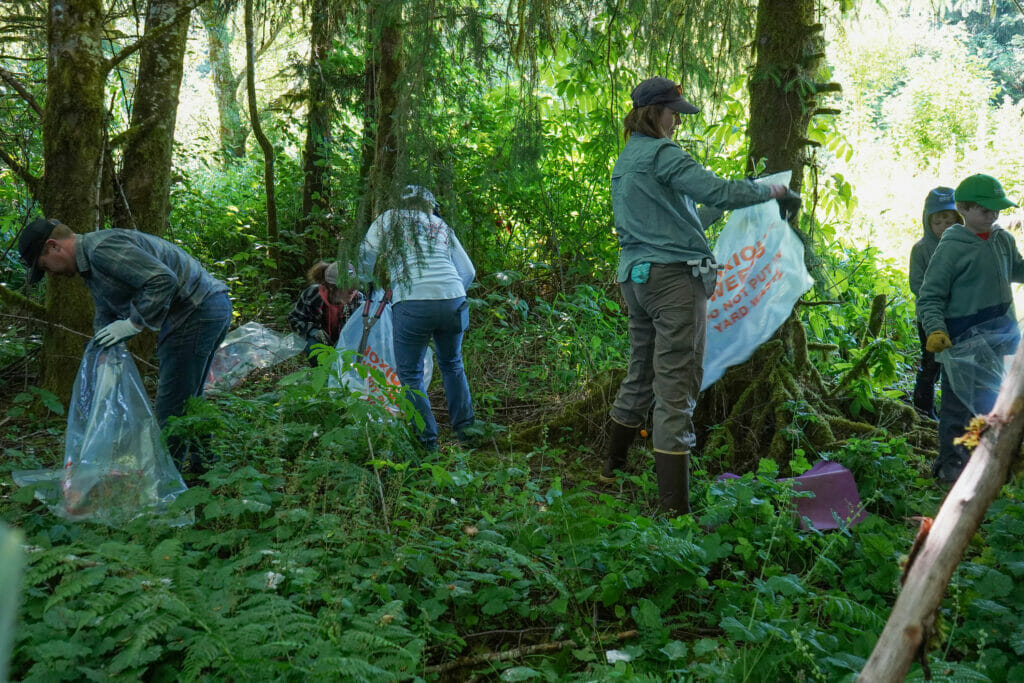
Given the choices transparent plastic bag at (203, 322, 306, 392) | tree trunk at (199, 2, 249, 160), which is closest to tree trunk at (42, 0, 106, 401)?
transparent plastic bag at (203, 322, 306, 392)

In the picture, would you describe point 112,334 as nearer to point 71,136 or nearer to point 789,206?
point 71,136

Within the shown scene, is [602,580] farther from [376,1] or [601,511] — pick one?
[376,1]

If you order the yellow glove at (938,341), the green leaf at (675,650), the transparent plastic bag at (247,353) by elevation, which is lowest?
the green leaf at (675,650)

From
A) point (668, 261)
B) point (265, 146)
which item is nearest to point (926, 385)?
point (668, 261)

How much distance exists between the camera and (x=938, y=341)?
3.59 meters

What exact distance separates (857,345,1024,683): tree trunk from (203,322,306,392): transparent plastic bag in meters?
4.86

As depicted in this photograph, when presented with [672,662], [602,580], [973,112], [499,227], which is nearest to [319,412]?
[602,580]

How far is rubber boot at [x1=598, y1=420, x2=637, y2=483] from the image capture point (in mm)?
3951

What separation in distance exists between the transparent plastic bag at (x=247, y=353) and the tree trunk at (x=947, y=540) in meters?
4.86

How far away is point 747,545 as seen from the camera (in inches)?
106

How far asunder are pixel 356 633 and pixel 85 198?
4004 millimetres

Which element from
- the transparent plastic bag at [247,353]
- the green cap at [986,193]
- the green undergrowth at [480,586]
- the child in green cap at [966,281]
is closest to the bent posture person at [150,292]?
the green undergrowth at [480,586]

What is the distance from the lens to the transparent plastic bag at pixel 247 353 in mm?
5547

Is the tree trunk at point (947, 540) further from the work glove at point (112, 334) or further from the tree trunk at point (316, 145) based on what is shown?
the tree trunk at point (316, 145)
